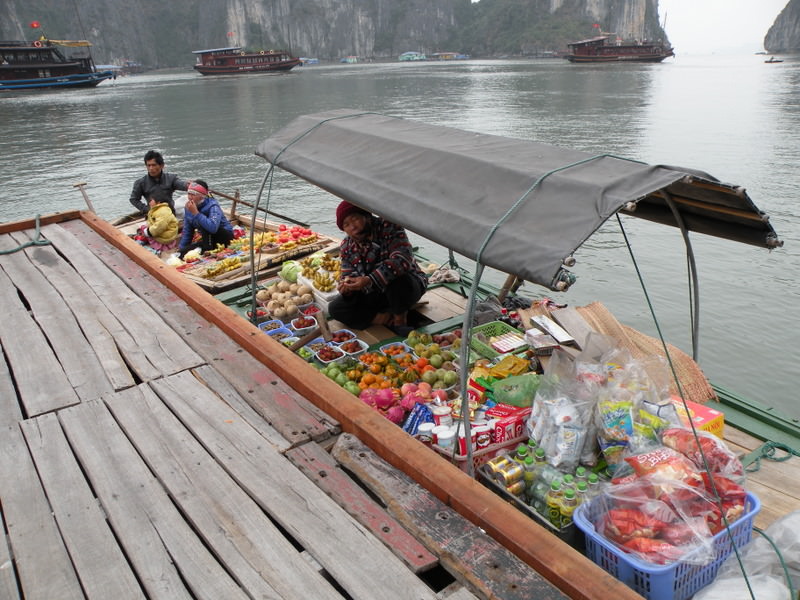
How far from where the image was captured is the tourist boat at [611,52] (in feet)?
219

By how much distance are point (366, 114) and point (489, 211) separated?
297 centimetres

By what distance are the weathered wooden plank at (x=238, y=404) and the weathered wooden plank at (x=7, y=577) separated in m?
1.18

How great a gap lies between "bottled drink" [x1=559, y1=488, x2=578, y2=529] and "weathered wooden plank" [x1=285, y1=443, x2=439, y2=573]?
0.84 m

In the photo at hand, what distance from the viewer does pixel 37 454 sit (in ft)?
10.3

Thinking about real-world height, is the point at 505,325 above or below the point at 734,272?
above

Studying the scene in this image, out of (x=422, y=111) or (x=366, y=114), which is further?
(x=422, y=111)

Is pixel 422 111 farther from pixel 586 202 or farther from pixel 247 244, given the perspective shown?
pixel 586 202

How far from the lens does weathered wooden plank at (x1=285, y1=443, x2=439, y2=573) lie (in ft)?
8.11

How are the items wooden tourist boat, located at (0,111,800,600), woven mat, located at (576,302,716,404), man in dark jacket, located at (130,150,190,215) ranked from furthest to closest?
man in dark jacket, located at (130,150,190,215) < woven mat, located at (576,302,716,404) < wooden tourist boat, located at (0,111,800,600)

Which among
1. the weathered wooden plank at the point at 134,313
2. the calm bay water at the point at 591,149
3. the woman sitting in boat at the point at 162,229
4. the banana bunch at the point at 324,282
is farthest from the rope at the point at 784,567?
the woman sitting in boat at the point at 162,229

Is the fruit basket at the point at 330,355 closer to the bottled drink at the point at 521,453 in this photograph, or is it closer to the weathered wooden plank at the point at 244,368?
the weathered wooden plank at the point at 244,368

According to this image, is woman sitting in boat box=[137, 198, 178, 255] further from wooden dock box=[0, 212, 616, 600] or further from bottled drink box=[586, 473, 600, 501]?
bottled drink box=[586, 473, 600, 501]

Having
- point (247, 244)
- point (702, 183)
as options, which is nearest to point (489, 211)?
point (702, 183)

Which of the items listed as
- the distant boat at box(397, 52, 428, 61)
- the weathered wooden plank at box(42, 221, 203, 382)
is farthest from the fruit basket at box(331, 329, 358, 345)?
the distant boat at box(397, 52, 428, 61)
